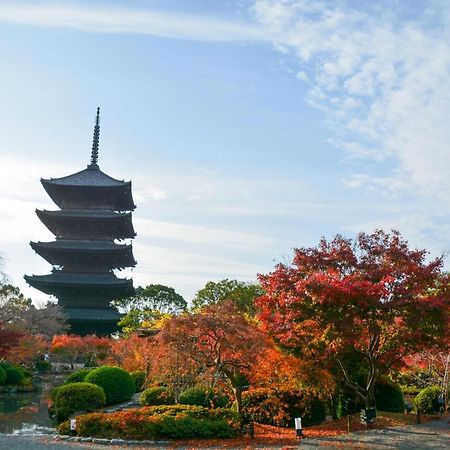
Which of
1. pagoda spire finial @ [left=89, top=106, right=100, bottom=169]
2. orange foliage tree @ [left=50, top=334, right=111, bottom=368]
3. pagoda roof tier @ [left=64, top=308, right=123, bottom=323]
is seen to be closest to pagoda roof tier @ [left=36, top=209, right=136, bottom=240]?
pagoda roof tier @ [left=64, top=308, right=123, bottom=323]

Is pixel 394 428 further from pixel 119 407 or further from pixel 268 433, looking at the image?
pixel 119 407

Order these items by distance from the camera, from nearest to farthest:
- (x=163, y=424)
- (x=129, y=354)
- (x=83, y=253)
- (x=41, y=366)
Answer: (x=163, y=424)
(x=129, y=354)
(x=41, y=366)
(x=83, y=253)

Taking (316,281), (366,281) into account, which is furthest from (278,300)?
(366,281)

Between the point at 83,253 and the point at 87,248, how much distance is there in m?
0.97

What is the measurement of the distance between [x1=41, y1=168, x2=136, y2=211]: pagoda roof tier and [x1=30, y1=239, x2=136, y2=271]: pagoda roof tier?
13.4ft

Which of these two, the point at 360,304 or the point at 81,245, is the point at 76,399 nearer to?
the point at 360,304

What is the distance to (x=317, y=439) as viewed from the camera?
546 inches

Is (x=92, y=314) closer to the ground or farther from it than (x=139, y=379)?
farther from it

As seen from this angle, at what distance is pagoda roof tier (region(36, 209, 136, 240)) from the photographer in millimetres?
48375

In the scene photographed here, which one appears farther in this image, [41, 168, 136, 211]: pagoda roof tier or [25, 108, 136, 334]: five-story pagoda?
[41, 168, 136, 211]: pagoda roof tier

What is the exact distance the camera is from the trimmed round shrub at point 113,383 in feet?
74.6

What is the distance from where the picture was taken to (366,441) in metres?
13.4

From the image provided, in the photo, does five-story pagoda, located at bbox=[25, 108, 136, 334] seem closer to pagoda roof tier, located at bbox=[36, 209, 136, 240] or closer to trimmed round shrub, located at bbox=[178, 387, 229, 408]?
pagoda roof tier, located at bbox=[36, 209, 136, 240]

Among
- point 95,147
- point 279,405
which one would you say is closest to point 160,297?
point 95,147
